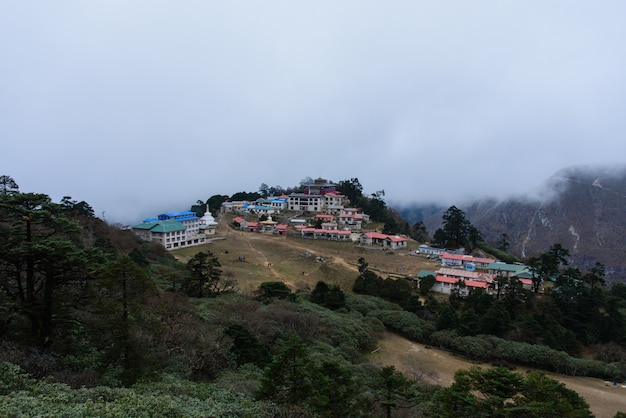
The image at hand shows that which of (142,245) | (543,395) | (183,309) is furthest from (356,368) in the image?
(142,245)

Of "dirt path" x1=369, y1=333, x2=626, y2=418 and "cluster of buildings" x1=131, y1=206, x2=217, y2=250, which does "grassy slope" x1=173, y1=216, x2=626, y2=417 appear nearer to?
"dirt path" x1=369, y1=333, x2=626, y2=418

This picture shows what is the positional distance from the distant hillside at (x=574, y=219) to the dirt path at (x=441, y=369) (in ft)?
140

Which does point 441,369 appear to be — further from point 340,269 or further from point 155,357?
point 340,269

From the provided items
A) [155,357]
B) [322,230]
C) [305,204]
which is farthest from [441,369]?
[305,204]

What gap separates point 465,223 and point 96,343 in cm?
5158

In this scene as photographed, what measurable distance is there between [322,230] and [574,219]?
49.0 metres

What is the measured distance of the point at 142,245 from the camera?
39656 millimetres

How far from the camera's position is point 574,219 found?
6788 centimetres

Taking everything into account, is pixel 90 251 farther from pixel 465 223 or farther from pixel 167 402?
pixel 465 223

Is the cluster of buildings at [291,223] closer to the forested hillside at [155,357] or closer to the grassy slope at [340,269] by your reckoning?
the grassy slope at [340,269]

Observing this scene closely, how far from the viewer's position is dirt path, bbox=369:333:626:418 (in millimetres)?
21125

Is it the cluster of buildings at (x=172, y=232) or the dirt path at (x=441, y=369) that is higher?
the cluster of buildings at (x=172, y=232)

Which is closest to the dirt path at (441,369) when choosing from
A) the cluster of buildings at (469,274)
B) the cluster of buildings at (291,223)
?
the cluster of buildings at (469,274)

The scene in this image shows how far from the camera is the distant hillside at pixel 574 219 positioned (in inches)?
2373
